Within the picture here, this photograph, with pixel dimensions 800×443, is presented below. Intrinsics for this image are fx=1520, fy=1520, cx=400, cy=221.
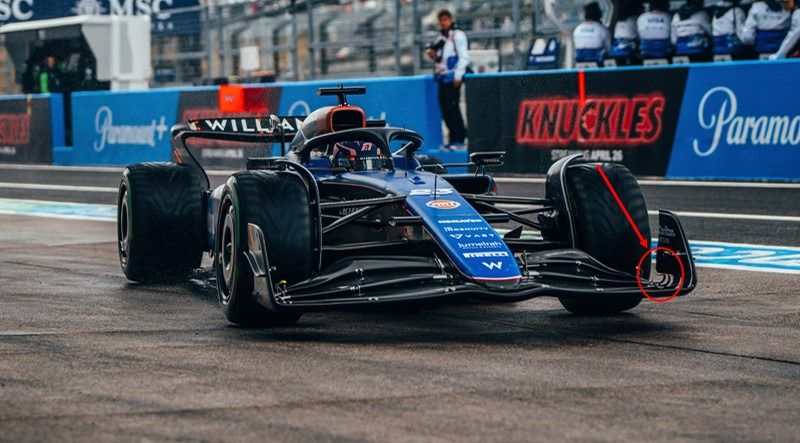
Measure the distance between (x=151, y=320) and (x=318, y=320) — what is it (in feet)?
3.06

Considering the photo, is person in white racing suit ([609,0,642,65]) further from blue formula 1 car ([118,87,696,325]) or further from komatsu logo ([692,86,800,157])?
blue formula 1 car ([118,87,696,325])

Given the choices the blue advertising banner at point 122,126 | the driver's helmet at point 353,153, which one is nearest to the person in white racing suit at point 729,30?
the blue advertising banner at point 122,126

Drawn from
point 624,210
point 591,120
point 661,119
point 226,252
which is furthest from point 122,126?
point 624,210

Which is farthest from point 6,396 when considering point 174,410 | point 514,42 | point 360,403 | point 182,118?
point 182,118

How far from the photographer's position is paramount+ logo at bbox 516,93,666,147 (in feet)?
61.2

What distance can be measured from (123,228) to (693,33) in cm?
1327

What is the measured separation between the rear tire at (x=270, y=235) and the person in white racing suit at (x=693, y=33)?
14976 mm

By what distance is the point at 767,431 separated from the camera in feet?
17.5

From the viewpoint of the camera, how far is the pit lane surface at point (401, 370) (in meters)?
5.42

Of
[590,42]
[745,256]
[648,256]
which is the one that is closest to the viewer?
[648,256]

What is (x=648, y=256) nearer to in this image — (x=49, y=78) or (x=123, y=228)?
(x=123, y=228)

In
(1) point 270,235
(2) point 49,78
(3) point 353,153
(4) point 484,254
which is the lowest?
(4) point 484,254

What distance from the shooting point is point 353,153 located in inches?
371

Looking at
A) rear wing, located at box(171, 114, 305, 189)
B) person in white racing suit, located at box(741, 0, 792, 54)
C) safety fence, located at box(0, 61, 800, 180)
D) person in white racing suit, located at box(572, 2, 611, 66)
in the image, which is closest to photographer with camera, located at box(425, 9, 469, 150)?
safety fence, located at box(0, 61, 800, 180)
